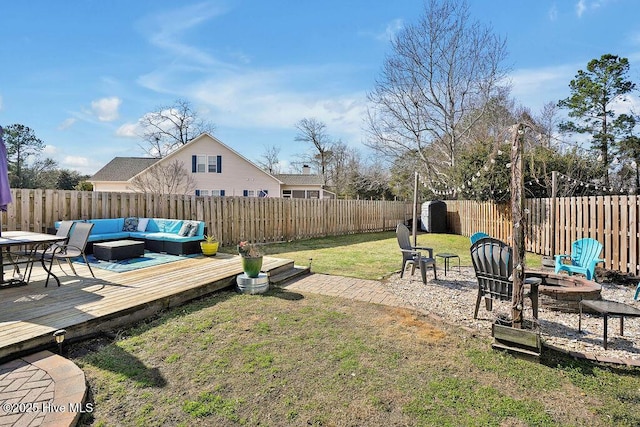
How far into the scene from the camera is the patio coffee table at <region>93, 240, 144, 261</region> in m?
6.41

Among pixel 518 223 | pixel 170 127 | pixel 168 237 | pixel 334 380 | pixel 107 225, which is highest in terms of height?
pixel 170 127

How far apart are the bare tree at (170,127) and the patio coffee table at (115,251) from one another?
86.3 ft

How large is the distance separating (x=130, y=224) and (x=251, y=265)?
16.9 ft

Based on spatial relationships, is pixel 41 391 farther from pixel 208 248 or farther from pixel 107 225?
pixel 107 225

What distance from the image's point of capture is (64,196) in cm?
773

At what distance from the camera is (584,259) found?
6.00 m

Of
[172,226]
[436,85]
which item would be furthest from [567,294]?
[436,85]

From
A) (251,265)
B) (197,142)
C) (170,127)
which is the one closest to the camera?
(251,265)

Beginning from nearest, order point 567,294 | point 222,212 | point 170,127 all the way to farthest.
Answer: point 567,294, point 222,212, point 170,127

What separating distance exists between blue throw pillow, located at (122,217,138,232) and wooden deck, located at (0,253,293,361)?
92.6 inches

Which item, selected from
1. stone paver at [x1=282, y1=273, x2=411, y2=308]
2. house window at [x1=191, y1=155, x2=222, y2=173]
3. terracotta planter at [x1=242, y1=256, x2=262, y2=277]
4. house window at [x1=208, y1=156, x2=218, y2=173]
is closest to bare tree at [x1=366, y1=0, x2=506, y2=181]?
house window at [x1=191, y1=155, x2=222, y2=173]

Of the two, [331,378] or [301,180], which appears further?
[301,180]

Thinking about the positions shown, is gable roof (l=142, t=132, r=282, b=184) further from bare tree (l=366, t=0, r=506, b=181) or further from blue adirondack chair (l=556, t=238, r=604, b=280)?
blue adirondack chair (l=556, t=238, r=604, b=280)

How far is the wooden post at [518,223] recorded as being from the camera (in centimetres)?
308
